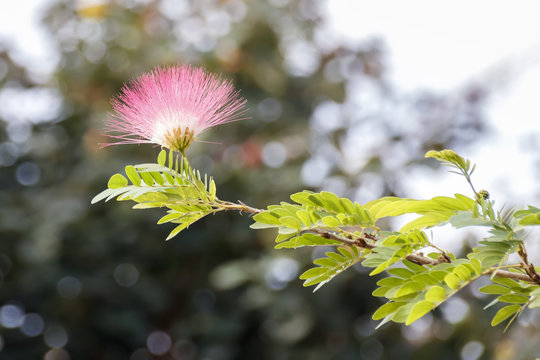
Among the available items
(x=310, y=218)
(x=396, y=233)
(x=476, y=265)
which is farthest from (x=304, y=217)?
(x=476, y=265)

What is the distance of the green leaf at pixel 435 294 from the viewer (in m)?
0.71

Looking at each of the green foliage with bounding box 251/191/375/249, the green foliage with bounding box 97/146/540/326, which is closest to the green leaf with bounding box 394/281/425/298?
the green foliage with bounding box 97/146/540/326

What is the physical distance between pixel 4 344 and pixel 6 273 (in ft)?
2.47

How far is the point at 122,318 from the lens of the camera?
5.77m

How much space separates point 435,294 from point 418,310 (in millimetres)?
28

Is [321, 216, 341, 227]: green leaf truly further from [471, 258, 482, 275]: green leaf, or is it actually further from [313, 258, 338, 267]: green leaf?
[471, 258, 482, 275]: green leaf

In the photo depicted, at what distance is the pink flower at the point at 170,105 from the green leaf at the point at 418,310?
37cm

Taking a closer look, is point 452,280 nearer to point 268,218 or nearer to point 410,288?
point 410,288

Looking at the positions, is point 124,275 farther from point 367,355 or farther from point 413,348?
point 413,348

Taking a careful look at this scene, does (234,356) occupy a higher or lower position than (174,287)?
lower

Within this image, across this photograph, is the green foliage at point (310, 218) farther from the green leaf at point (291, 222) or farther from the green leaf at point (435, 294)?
the green leaf at point (435, 294)

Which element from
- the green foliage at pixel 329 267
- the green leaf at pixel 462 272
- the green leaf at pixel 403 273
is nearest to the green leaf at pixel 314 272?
the green foliage at pixel 329 267

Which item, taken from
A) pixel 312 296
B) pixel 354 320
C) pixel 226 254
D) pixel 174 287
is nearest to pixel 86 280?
pixel 174 287

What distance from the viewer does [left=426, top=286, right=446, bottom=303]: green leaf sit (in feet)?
2.35
